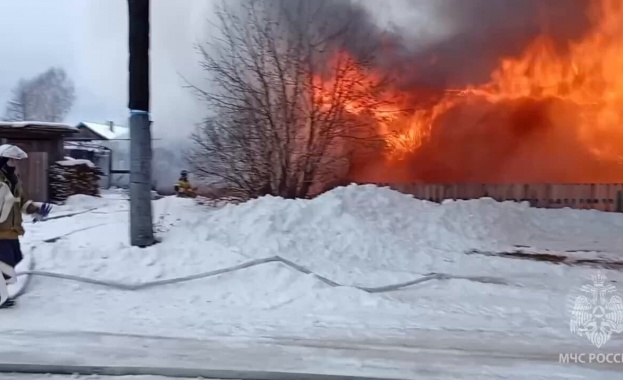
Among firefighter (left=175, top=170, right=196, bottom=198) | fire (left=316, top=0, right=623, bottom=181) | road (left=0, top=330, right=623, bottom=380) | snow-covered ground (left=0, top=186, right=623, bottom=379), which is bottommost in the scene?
road (left=0, top=330, right=623, bottom=380)

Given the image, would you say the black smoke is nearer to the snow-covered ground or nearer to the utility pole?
the snow-covered ground

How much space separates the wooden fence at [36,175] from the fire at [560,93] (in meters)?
9.27

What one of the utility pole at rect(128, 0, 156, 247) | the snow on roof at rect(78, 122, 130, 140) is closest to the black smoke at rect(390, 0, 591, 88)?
the utility pole at rect(128, 0, 156, 247)

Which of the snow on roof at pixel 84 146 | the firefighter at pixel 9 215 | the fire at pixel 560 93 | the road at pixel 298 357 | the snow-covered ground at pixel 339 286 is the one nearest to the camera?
the road at pixel 298 357

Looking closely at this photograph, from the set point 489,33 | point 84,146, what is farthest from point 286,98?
point 84,146

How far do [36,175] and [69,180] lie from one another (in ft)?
2.68

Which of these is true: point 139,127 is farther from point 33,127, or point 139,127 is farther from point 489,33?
point 489,33

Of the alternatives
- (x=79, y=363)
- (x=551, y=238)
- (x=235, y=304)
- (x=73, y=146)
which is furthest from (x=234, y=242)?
(x=73, y=146)

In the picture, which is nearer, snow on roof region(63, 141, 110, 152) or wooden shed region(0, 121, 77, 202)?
wooden shed region(0, 121, 77, 202)

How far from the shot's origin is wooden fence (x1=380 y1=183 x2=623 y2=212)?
1711 cm

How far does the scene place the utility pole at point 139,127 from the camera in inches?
334

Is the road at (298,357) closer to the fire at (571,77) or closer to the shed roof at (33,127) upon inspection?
the shed roof at (33,127)

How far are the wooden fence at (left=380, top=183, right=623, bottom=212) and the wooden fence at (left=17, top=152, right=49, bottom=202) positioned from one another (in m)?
9.08

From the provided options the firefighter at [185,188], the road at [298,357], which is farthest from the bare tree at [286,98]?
the road at [298,357]
